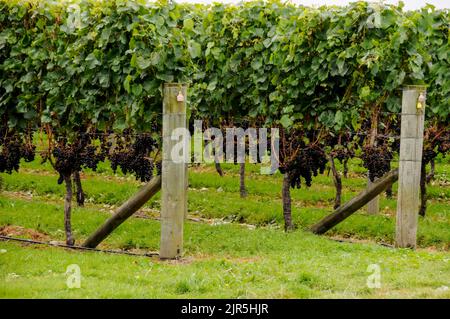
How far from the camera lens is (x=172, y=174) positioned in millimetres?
10617

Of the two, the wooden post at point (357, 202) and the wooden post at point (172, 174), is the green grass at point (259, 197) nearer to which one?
the wooden post at point (357, 202)

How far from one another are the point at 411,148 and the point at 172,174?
3462 millimetres

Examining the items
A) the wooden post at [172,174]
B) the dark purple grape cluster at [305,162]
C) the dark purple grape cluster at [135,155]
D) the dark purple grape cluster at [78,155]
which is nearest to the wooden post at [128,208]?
the dark purple grape cluster at [135,155]

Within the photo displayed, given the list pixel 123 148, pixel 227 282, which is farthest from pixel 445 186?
pixel 227 282

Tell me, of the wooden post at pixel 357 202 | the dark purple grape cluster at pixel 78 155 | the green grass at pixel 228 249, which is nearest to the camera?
→ the green grass at pixel 228 249

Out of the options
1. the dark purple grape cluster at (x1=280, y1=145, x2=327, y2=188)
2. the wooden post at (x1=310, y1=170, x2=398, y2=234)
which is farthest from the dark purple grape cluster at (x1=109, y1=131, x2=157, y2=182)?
the wooden post at (x1=310, y1=170, x2=398, y2=234)

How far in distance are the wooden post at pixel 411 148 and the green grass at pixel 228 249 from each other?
76 centimetres

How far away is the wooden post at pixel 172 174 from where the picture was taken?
10.6 meters

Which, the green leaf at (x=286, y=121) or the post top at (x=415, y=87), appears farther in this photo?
the green leaf at (x=286, y=121)

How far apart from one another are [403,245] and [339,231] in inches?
131

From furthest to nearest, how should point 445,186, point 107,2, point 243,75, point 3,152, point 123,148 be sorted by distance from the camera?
point 445,186
point 243,75
point 3,152
point 123,148
point 107,2

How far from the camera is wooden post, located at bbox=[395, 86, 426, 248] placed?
37.1ft

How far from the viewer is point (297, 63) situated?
12.6 meters

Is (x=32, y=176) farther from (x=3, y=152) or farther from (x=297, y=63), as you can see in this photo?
(x=297, y=63)
